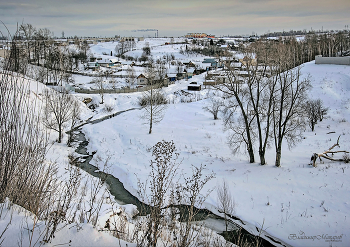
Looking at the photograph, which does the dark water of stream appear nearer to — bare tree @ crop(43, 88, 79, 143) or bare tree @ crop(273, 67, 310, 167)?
bare tree @ crop(43, 88, 79, 143)

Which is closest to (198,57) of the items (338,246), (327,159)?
(327,159)

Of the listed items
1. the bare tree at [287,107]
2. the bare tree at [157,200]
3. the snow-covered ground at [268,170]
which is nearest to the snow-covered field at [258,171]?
Result: the snow-covered ground at [268,170]

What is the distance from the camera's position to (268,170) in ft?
41.5

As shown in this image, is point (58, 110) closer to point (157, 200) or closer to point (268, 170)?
point (268, 170)

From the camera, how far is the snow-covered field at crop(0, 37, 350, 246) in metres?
8.52

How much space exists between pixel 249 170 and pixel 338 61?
33696 mm

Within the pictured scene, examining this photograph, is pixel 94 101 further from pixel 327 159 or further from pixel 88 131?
pixel 327 159

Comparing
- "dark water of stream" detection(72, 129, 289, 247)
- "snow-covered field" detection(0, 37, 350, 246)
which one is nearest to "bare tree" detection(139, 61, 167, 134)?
"snow-covered field" detection(0, 37, 350, 246)

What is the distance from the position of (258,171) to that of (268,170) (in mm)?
494

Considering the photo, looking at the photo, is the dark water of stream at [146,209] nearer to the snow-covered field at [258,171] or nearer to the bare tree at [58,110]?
the snow-covered field at [258,171]

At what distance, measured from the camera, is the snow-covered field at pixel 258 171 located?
335 inches

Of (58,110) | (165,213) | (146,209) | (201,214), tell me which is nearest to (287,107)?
(201,214)

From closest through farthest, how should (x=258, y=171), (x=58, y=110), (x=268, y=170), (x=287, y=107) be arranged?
(x=268, y=170) < (x=258, y=171) < (x=287, y=107) < (x=58, y=110)

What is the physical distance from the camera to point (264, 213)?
9836 millimetres
